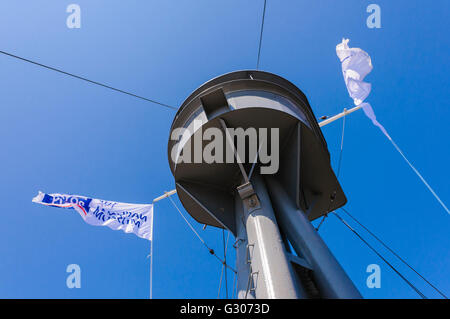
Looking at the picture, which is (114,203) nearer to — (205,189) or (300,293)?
(205,189)

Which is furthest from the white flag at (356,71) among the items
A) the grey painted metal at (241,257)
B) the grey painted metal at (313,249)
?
the grey painted metal at (241,257)

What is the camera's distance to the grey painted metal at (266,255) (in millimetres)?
4406

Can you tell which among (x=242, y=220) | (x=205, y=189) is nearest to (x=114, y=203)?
(x=205, y=189)

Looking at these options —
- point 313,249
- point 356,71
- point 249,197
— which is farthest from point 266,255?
point 356,71

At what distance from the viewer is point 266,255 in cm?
497

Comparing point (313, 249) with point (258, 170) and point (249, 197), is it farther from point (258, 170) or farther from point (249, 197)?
point (258, 170)

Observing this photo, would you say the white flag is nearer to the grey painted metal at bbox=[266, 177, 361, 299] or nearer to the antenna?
the antenna

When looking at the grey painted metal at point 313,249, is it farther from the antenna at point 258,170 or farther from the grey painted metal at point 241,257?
the grey painted metal at point 241,257

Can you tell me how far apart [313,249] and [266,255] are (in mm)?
1003

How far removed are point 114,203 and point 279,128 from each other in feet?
19.3

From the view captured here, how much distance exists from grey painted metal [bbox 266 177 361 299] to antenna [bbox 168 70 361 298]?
2 cm

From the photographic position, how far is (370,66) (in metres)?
7.49

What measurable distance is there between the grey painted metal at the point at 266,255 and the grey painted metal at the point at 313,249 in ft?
1.21

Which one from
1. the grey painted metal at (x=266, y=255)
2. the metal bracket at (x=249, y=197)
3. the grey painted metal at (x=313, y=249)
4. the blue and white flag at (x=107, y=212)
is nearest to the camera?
the grey painted metal at (x=266, y=255)
